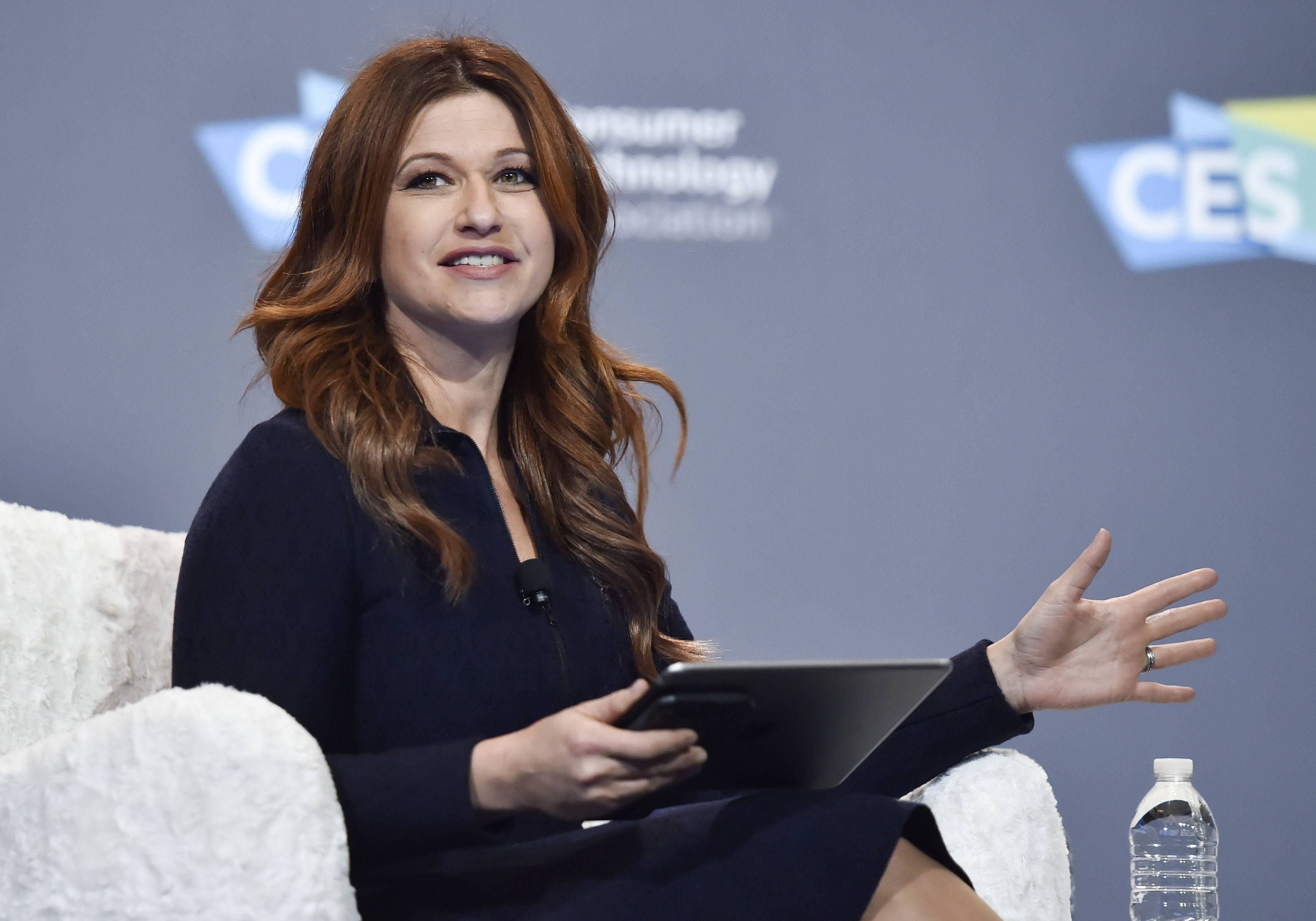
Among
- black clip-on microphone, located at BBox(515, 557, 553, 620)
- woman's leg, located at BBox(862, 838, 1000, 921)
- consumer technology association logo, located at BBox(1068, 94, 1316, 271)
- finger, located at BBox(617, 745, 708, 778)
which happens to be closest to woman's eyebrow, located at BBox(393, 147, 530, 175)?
black clip-on microphone, located at BBox(515, 557, 553, 620)

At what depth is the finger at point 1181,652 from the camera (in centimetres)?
147

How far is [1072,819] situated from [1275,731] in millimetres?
518

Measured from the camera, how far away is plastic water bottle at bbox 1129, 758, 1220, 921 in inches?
107

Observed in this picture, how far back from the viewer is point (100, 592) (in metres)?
Result: 1.44

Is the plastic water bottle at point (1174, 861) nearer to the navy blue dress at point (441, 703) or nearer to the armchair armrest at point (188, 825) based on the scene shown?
the navy blue dress at point (441, 703)

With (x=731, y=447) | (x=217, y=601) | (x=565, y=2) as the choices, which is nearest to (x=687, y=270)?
(x=731, y=447)

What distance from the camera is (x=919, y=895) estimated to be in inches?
42.1

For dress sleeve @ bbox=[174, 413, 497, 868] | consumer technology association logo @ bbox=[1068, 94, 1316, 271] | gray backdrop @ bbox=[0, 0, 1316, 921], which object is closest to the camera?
dress sleeve @ bbox=[174, 413, 497, 868]

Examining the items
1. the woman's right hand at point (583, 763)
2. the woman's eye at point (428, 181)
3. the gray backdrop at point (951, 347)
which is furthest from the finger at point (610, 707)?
the gray backdrop at point (951, 347)

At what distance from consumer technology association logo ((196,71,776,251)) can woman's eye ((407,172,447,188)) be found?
1269 mm

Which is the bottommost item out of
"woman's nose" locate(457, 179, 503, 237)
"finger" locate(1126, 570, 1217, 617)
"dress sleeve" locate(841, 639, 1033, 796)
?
"dress sleeve" locate(841, 639, 1033, 796)

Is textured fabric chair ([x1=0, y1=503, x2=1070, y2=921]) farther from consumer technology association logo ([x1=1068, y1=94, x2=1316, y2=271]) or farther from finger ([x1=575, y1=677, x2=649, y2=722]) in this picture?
consumer technology association logo ([x1=1068, y1=94, x2=1316, y2=271])

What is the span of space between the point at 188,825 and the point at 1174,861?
8.95 ft

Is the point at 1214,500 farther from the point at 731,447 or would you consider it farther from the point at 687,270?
the point at 687,270
